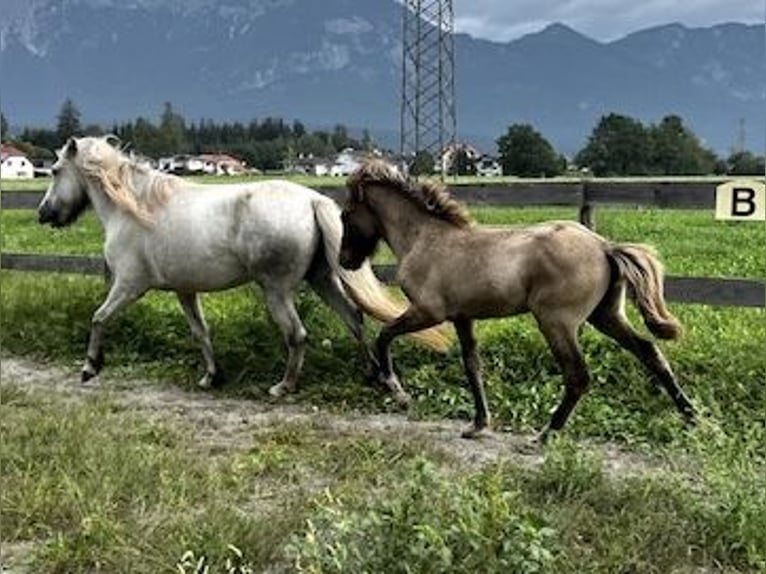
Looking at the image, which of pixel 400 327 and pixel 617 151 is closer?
pixel 400 327

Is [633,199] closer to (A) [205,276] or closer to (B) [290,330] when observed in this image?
(B) [290,330]

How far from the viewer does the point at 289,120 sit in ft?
22.6

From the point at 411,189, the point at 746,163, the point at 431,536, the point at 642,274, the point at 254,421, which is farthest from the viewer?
the point at 746,163

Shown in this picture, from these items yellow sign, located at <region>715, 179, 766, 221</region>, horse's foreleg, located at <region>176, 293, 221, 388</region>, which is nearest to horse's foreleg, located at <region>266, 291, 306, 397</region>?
horse's foreleg, located at <region>176, 293, 221, 388</region>

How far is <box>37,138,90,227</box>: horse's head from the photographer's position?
6.96 metres

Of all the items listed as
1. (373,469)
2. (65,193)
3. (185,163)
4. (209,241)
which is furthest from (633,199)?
(65,193)

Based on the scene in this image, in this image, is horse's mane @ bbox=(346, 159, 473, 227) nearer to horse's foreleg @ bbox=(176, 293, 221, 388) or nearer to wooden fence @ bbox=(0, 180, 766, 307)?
wooden fence @ bbox=(0, 180, 766, 307)

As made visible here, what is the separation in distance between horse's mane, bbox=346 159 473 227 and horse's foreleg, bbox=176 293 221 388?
1.71 metres

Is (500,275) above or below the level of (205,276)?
above

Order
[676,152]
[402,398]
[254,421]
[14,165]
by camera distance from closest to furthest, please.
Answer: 1. [254,421]
2. [402,398]
3. [676,152]
4. [14,165]

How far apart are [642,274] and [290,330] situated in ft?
7.65

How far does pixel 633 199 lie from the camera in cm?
641

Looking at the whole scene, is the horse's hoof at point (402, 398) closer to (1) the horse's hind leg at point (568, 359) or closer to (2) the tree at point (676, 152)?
(1) the horse's hind leg at point (568, 359)

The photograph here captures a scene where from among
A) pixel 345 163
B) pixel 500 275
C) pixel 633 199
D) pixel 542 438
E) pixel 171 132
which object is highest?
pixel 171 132
